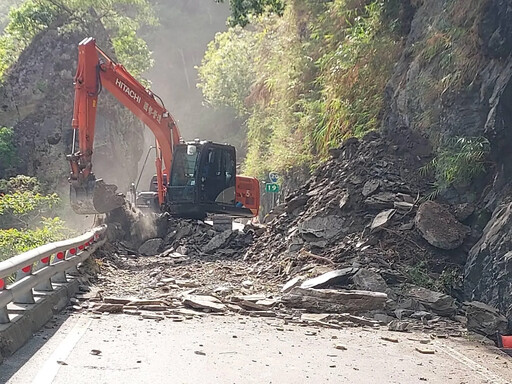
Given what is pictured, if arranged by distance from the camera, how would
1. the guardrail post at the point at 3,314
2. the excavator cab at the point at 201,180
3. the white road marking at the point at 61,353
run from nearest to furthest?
the white road marking at the point at 61,353 < the guardrail post at the point at 3,314 < the excavator cab at the point at 201,180

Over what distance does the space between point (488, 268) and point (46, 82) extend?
2726cm

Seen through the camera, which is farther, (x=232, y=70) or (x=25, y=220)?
(x=232, y=70)

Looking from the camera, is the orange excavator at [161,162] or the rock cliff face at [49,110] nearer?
the orange excavator at [161,162]

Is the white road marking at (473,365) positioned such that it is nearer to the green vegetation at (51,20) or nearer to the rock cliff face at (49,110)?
the rock cliff face at (49,110)

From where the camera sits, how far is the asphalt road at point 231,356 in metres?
5.65

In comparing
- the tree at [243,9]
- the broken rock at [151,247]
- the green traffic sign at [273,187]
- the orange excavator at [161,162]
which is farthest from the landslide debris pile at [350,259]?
the green traffic sign at [273,187]

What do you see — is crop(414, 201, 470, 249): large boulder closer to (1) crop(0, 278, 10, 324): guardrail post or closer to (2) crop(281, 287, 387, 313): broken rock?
(2) crop(281, 287, 387, 313): broken rock

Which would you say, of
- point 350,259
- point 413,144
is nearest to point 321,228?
point 350,259

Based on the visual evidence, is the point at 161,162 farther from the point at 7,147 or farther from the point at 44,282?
the point at 44,282

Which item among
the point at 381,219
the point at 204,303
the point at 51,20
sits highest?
the point at 51,20

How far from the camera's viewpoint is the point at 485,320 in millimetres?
8305

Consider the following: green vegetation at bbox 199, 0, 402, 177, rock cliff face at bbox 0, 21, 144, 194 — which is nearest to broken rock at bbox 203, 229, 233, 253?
green vegetation at bbox 199, 0, 402, 177

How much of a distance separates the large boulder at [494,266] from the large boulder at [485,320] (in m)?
0.22

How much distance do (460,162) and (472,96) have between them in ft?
5.61
